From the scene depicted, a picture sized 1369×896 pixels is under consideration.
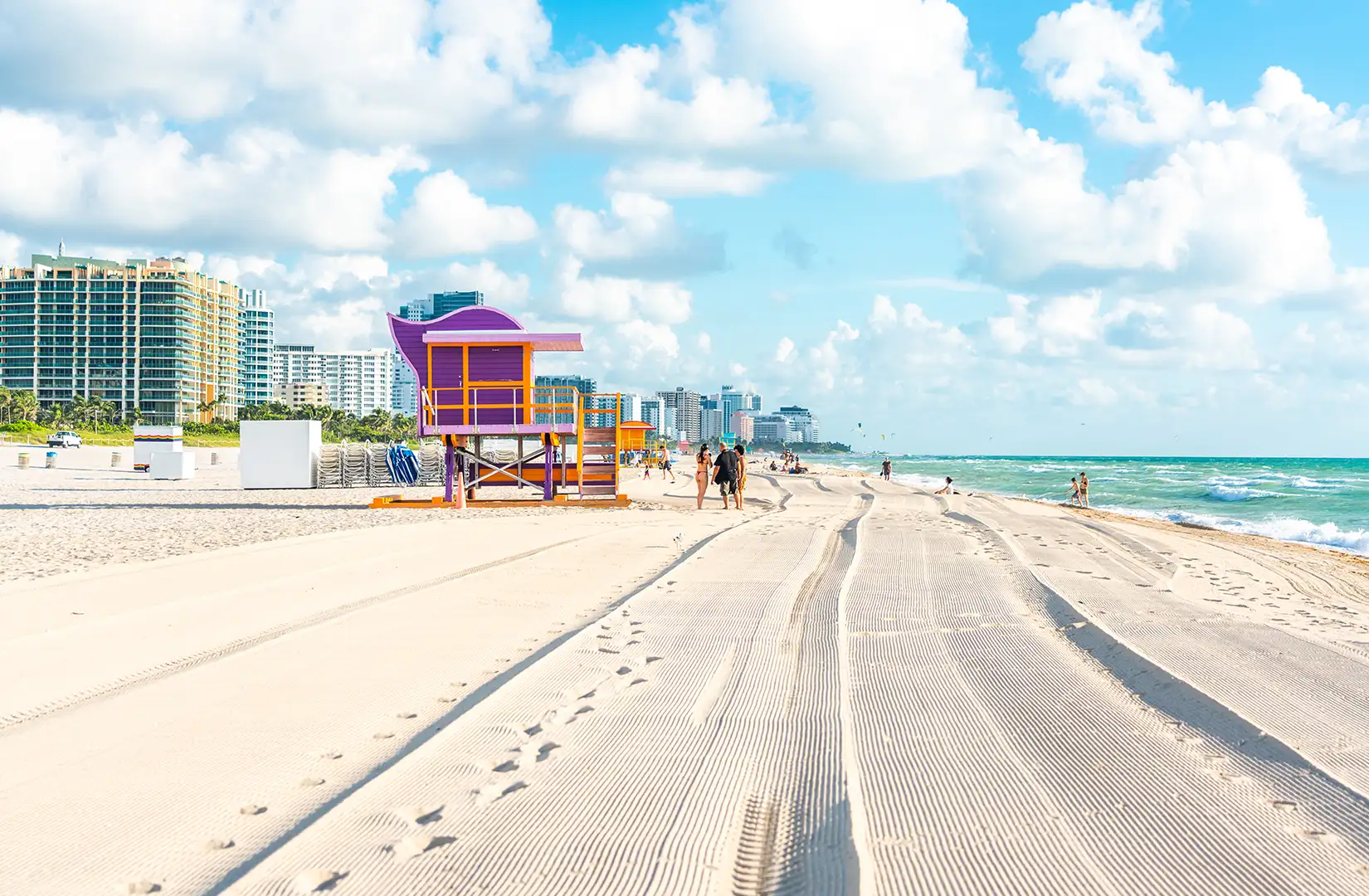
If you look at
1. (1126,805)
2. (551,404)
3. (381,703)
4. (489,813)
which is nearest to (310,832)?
(489,813)

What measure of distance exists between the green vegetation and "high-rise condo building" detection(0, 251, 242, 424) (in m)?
17.1

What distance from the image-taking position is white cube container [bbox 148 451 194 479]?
34250 millimetres

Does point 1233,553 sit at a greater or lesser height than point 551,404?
lesser

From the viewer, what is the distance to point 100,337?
501 ft

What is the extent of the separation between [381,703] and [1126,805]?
3446 mm

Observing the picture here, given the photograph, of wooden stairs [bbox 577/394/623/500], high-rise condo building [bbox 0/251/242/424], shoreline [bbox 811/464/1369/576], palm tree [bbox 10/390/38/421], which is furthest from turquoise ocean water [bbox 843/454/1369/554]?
high-rise condo building [bbox 0/251/242/424]

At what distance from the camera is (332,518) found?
17.7 metres

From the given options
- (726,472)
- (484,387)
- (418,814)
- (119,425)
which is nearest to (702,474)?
(726,472)

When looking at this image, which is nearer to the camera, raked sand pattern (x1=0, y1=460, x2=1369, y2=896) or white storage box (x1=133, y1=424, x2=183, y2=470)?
raked sand pattern (x1=0, y1=460, x2=1369, y2=896)

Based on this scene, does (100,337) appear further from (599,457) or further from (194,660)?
(194,660)

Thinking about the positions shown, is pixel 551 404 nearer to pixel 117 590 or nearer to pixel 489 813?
pixel 117 590

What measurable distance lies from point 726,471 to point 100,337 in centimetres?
16162

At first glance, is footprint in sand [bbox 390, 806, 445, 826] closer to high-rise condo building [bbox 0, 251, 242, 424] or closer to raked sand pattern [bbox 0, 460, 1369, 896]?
raked sand pattern [bbox 0, 460, 1369, 896]

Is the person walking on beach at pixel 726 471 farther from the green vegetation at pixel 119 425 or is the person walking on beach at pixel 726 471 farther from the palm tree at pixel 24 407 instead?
the palm tree at pixel 24 407
